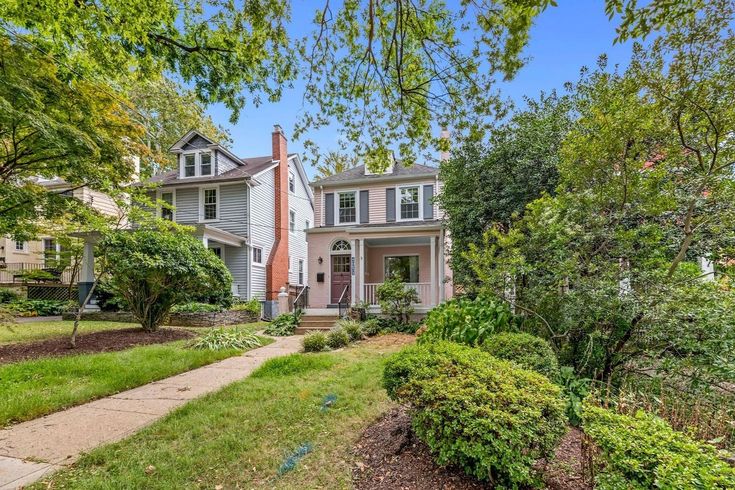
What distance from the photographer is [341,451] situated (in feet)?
9.79

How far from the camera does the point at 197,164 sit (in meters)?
16.2

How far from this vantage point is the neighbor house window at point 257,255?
16.0 m

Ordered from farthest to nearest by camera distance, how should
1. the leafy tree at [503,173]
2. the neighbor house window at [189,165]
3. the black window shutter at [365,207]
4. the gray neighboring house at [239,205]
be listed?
the neighbor house window at [189,165] → the gray neighboring house at [239,205] → the black window shutter at [365,207] → the leafy tree at [503,173]

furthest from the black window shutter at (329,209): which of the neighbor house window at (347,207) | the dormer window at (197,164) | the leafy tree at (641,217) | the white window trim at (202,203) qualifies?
the leafy tree at (641,217)

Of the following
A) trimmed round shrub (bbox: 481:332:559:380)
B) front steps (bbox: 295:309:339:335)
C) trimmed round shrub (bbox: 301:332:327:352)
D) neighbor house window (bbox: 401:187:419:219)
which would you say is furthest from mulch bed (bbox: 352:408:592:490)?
neighbor house window (bbox: 401:187:419:219)

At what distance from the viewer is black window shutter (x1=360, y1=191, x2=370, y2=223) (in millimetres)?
14805

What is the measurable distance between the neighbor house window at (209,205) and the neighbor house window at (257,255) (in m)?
2.21

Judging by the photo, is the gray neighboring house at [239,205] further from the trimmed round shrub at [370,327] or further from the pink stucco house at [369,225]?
the trimmed round shrub at [370,327]

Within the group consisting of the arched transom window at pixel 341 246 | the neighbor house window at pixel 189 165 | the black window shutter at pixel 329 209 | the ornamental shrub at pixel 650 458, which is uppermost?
the neighbor house window at pixel 189 165

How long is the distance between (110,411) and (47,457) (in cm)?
116

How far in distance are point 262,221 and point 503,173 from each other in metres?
11.3

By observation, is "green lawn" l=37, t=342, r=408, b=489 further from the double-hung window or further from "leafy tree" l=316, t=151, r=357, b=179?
"leafy tree" l=316, t=151, r=357, b=179

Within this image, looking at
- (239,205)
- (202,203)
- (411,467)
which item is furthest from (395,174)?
(411,467)

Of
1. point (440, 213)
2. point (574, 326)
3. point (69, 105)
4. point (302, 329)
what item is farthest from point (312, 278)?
point (574, 326)
